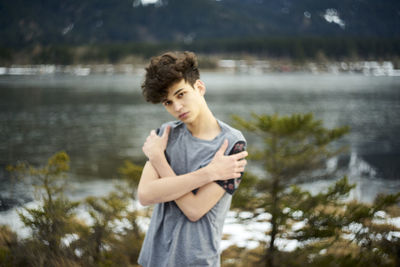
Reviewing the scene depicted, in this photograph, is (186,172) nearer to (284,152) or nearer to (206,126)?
(206,126)

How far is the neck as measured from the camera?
1896 mm

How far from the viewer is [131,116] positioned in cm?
3725

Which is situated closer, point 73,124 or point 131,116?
point 73,124

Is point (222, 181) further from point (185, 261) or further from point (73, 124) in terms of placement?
point (73, 124)

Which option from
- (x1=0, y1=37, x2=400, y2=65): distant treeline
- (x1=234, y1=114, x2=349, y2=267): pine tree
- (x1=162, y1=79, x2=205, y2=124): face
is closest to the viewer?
(x1=162, y1=79, x2=205, y2=124): face

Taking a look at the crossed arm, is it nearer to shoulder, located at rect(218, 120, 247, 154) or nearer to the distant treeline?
shoulder, located at rect(218, 120, 247, 154)

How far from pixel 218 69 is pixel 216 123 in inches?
5415

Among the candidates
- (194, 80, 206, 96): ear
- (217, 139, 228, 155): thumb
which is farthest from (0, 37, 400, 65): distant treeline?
(217, 139, 228, 155): thumb

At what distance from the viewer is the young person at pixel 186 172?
1.77 m

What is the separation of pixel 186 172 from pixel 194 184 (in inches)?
6.0

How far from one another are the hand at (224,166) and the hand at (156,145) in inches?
11.1

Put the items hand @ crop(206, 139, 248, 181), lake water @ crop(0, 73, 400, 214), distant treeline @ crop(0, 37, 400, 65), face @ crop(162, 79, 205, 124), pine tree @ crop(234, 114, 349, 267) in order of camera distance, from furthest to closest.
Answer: distant treeline @ crop(0, 37, 400, 65)
lake water @ crop(0, 73, 400, 214)
pine tree @ crop(234, 114, 349, 267)
face @ crop(162, 79, 205, 124)
hand @ crop(206, 139, 248, 181)

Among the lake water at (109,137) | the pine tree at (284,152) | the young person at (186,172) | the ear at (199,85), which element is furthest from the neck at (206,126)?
the pine tree at (284,152)

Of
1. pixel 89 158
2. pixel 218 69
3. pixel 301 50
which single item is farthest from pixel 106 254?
pixel 301 50
